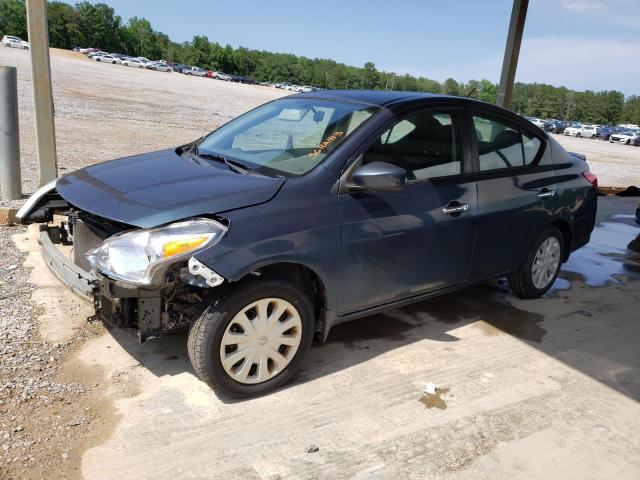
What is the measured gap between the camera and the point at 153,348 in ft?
12.5

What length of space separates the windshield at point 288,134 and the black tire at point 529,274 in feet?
6.92

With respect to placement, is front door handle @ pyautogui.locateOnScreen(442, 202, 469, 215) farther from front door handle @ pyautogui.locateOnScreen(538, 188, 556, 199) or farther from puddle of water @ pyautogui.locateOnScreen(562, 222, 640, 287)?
puddle of water @ pyautogui.locateOnScreen(562, 222, 640, 287)

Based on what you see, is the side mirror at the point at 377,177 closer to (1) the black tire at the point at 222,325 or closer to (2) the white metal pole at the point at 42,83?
(1) the black tire at the point at 222,325

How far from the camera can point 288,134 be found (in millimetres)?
4039

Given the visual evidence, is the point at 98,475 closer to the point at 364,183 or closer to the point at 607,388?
the point at 364,183

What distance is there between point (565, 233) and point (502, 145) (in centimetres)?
131

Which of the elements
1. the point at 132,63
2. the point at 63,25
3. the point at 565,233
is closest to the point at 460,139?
the point at 565,233

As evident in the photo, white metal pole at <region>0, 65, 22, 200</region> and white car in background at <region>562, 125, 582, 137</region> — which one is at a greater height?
white metal pole at <region>0, 65, 22, 200</region>

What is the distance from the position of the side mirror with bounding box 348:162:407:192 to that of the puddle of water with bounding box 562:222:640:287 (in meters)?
3.53

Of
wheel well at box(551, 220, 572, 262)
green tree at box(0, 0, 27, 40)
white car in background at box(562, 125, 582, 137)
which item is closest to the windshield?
wheel well at box(551, 220, 572, 262)

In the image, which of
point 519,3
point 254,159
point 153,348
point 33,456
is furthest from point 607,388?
point 519,3

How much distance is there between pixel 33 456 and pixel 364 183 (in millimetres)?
2248

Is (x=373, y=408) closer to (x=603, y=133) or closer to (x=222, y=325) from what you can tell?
(x=222, y=325)

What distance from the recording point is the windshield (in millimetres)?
3601
